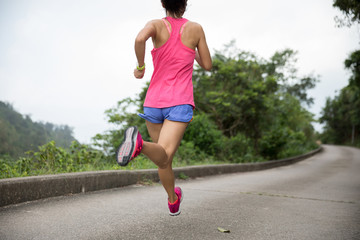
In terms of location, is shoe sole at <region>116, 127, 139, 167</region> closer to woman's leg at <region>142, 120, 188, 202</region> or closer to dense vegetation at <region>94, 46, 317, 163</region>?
woman's leg at <region>142, 120, 188, 202</region>

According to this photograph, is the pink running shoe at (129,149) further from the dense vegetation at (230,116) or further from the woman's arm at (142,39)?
the dense vegetation at (230,116)

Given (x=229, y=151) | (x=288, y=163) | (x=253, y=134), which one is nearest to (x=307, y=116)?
(x=288, y=163)

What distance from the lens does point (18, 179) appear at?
370 centimetres

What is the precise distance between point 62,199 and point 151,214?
1.33 m

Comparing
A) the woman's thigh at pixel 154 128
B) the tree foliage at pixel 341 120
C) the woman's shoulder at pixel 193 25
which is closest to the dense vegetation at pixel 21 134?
the woman's thigh at pixel 154 128

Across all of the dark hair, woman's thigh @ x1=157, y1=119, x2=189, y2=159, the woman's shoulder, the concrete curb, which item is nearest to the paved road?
the concrete curb

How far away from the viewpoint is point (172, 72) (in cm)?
275

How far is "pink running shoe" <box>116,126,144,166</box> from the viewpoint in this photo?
2162mm

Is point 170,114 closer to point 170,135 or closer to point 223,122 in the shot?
point 170,135

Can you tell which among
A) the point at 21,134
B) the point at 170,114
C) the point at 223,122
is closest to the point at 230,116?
the point at 223,122

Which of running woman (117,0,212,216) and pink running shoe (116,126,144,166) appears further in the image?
running woman (117,0,212,216)

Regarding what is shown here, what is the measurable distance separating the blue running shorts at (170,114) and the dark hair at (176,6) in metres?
0.87

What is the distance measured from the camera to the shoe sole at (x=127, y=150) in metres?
2.16

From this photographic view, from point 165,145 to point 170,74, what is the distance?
2.07ft
